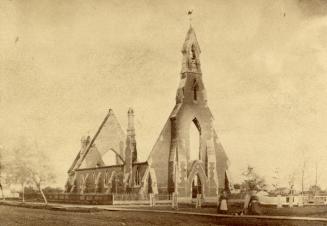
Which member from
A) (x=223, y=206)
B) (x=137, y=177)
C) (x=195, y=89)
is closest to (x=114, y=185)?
(x=137, y=177)

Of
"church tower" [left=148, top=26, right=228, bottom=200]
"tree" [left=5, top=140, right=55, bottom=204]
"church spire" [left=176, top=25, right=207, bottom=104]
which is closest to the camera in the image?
"tree" [left=5, top=140, right=55, bottom=204]

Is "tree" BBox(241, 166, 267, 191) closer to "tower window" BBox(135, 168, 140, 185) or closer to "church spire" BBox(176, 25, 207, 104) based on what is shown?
"church spire" BBox(176, 25, 207, 104)

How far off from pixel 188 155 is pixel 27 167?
22.2ft

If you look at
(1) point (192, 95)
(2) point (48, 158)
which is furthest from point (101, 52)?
(1) point (192, 95)

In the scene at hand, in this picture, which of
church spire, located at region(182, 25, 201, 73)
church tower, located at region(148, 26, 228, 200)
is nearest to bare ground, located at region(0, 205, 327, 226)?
church spire, located at region(182, 25, 201, 73)

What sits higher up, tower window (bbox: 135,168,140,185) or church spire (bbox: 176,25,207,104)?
church spire (bbox: 176,25,207,104)

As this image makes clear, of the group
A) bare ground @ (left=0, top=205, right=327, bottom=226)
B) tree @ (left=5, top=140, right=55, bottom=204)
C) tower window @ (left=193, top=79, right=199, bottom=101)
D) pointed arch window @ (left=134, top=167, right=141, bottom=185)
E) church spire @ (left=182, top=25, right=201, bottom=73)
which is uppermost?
church spire @ (left=182, top=25, right=201, bottom=73)

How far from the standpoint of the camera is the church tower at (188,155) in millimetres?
16047

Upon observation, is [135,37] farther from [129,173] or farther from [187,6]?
[129,173]

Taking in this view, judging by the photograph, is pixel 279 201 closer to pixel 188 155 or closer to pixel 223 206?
pixel 223 206

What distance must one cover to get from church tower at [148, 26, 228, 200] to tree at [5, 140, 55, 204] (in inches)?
216

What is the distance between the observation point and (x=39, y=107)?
1027 cm

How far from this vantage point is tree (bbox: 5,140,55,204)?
10438 millimetres

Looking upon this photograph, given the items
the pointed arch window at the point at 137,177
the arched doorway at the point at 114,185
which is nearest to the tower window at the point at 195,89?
the pointed arch window at the point at 137,177
